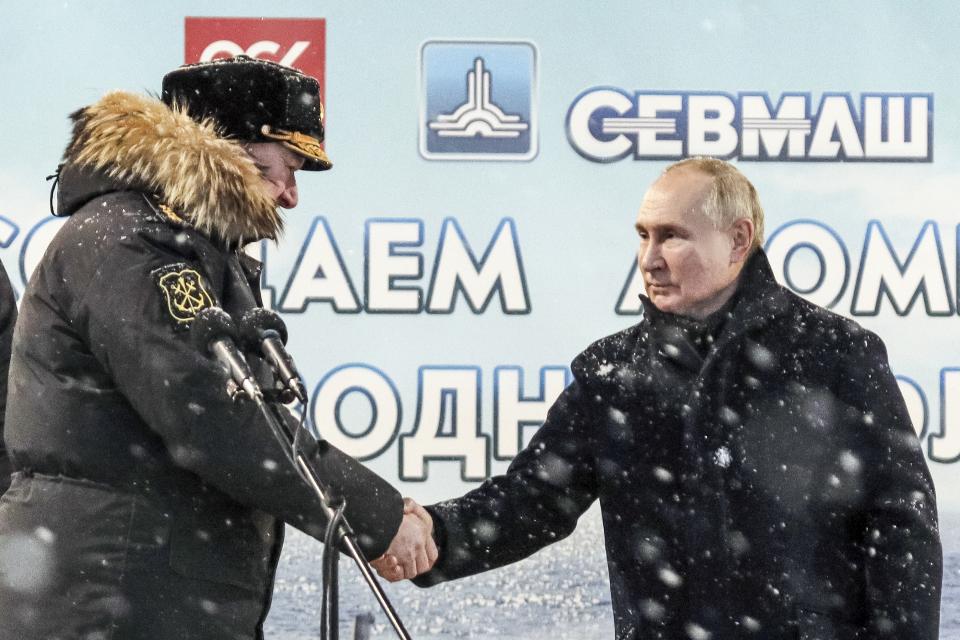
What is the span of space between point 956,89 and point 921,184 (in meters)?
0.28

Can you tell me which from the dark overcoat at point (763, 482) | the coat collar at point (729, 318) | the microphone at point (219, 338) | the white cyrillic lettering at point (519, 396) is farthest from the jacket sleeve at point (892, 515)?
the white cyrillic lettering at point (519, 396)

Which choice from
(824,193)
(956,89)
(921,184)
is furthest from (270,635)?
(956,89)

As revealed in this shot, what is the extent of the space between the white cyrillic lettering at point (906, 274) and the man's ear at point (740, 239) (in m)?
1.68

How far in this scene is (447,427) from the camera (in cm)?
382

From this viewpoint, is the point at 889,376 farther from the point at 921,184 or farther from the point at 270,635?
the point at 270,635

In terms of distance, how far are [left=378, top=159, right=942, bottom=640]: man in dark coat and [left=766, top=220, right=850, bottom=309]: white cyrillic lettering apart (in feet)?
5.13

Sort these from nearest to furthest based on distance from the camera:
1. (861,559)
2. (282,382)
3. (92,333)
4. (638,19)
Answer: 1. (282,382)
2. (92,333)
3. (861,559)
4. (638,19)

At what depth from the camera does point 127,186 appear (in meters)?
2.04

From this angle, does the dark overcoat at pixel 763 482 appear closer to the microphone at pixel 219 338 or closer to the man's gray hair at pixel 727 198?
the man's gray hair at pixel 727 198

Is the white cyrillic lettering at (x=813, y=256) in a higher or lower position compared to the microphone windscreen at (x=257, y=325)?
higher

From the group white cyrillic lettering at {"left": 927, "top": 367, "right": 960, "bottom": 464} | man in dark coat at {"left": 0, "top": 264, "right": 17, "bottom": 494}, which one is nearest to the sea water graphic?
white cyrillic lettering at {"left": 927, "top": 367, "right": 960, "bottom": 464}

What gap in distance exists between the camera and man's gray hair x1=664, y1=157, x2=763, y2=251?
2273 millimetres

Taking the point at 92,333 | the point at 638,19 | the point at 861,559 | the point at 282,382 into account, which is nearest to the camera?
the point at 282,382

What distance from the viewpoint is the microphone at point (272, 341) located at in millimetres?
1500
